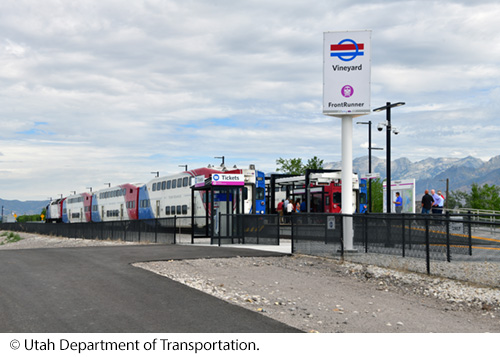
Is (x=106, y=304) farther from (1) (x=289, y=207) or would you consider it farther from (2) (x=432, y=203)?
(1) (x=289, y=207)

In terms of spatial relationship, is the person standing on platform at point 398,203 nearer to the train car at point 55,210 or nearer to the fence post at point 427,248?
the fence post at point 427,248

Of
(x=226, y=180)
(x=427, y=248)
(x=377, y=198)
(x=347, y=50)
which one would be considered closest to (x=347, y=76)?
(x=347, y=50)

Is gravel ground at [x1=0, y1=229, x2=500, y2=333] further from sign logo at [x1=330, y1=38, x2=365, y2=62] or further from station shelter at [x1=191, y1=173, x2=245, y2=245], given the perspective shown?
station shelter at [x1=191, y1=173, x2=245, y2=245]

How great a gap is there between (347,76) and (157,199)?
29958 millimetres

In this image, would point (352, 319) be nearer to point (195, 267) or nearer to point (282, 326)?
point (282, 326)

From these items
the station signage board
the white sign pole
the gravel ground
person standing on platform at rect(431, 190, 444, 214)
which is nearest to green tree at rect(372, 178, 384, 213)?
person standing on platform at rect(431, 190, 444, 214)

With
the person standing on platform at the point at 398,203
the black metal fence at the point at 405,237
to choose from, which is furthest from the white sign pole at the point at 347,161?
the person standing on platform at the point at 398,203

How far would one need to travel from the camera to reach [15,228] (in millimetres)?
61688

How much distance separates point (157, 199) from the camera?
4606 cm

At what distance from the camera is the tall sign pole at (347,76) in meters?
18.3

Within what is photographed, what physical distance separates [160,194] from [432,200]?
22.7 meters

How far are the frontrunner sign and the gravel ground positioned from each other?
4937 millimetres
